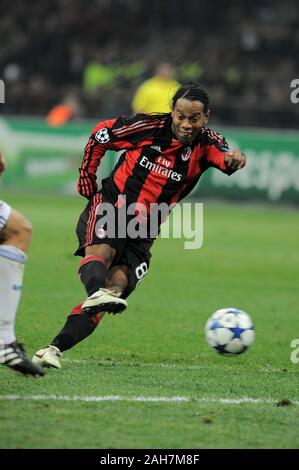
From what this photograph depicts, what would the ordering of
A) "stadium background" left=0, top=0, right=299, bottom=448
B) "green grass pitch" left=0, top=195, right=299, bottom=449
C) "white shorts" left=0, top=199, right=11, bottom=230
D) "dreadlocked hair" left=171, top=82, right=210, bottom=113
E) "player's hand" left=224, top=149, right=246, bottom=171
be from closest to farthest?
"green grass pitch" left=0, top=195, right=299, bottom=449 < "stadium background" left=0, top=0, right=299, bottom=448 < "white shorts" left=0, top=199, right=11, bottom=230 < "player's hand" left=224, top=149, right=246, bottom=171 < "dreadlocked hair" left=171, top=82, right=210, bottom=113

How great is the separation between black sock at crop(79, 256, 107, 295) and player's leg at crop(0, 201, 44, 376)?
0.75m

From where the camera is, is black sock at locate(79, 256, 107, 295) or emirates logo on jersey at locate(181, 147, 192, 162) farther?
emirates logo on jersey at locate(181, 147, 192, 162)

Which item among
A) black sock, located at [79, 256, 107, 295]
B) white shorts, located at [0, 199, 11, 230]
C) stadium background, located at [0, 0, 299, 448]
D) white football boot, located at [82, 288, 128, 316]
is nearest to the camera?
stadium background, located at [0, 0, 299, 448]

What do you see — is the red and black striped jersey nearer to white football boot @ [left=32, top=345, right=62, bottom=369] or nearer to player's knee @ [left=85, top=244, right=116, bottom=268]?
player's knee @ [left=85, top=244, right=116, bottom=268]

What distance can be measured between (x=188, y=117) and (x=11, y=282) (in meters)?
1.82

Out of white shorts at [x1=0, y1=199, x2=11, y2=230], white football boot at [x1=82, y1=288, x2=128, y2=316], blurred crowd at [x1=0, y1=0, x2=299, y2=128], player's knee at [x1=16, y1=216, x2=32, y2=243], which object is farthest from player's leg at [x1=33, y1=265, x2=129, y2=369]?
blurred crowd at [x1=0, y1=0, x2=299, y2=128]

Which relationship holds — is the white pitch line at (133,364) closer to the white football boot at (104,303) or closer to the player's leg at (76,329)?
the player's leg at (76,329)

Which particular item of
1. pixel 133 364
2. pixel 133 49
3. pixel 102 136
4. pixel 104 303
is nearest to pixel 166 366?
pixel 133 364

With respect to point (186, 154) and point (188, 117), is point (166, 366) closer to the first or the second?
point (186, 154)

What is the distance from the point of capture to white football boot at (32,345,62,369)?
6.48 m

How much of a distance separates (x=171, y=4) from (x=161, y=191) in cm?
2093

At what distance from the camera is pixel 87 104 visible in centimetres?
2383

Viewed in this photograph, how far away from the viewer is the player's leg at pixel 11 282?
221 inches
